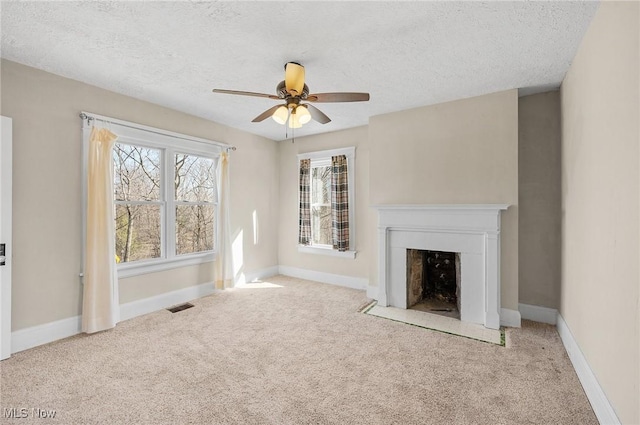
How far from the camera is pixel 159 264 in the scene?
12.2ft

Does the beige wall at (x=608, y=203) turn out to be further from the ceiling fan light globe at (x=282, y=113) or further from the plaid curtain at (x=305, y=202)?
the plaid curtain at (x=305, y=202)

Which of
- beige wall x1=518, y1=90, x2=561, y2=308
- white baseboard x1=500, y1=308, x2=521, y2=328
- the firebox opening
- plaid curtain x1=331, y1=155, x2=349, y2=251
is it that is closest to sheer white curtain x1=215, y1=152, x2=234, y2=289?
plaid curtain x1=331, y1=155, x2=349, y2=251

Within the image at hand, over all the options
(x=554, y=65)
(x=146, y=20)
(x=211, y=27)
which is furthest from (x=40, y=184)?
(x=554, y=65)

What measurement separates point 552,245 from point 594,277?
1.40 metres

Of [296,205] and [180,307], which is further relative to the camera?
[296,205]

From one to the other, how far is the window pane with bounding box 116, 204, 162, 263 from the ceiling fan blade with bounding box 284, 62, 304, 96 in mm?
2577

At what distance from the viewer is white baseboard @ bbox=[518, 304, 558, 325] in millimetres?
3191

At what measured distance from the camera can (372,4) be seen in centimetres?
183

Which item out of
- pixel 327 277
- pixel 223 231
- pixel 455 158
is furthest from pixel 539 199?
pixel 223 231

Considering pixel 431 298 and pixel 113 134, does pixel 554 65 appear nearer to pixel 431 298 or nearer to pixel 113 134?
pixel 431 298

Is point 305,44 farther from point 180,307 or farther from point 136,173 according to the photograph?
point 180,307

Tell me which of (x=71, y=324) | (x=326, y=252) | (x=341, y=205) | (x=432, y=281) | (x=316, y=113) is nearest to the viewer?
(x=316, y=113)

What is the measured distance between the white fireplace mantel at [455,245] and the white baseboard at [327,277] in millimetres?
786

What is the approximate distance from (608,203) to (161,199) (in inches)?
171
